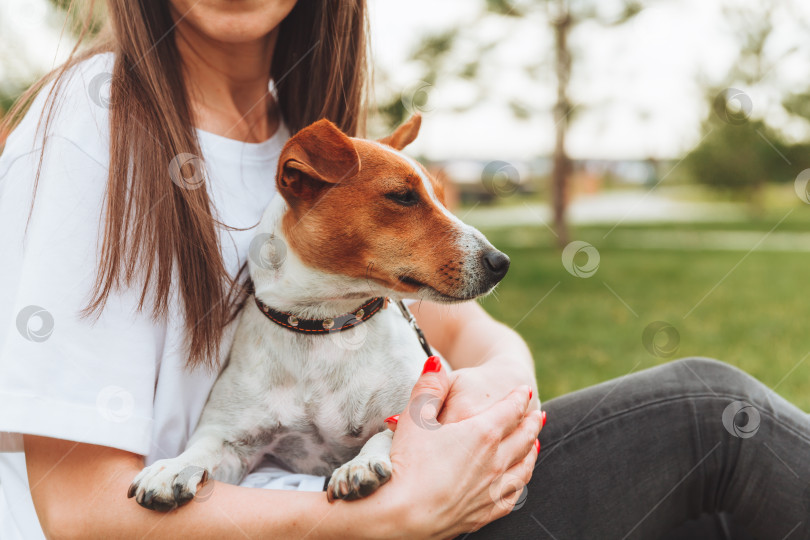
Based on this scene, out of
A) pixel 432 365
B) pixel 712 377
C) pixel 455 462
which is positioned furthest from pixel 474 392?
pixel 712 377

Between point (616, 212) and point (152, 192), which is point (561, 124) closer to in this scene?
point (152, 192)

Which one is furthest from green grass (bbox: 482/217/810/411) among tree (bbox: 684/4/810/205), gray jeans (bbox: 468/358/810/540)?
tree (bbox: 684/4/810/205)

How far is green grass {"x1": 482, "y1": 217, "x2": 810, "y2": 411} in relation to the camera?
5219 mm

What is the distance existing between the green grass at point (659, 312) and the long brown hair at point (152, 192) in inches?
50.5

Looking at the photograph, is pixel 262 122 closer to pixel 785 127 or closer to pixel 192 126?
pixel 192 126

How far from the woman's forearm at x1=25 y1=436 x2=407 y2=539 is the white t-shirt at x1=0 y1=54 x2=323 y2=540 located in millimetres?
83

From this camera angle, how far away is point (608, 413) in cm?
184

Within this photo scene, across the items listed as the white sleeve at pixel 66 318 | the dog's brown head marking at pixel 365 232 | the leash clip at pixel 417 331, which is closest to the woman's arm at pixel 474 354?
the leash clip at pixel 417 331

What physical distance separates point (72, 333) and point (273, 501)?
55 centimetres

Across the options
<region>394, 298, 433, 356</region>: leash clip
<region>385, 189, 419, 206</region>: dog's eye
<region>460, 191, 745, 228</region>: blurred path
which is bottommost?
<region>460, 191, 745, 228</region>: blurred path

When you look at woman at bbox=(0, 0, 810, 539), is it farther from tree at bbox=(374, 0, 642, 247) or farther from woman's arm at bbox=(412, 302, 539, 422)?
tree at bbox=(374, 0, 642, 247)

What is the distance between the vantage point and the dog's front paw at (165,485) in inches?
56.2

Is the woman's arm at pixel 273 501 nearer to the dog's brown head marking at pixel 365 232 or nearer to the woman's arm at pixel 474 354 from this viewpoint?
the woman's arm at pixel 474 354

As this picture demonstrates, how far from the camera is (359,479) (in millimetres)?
1436
